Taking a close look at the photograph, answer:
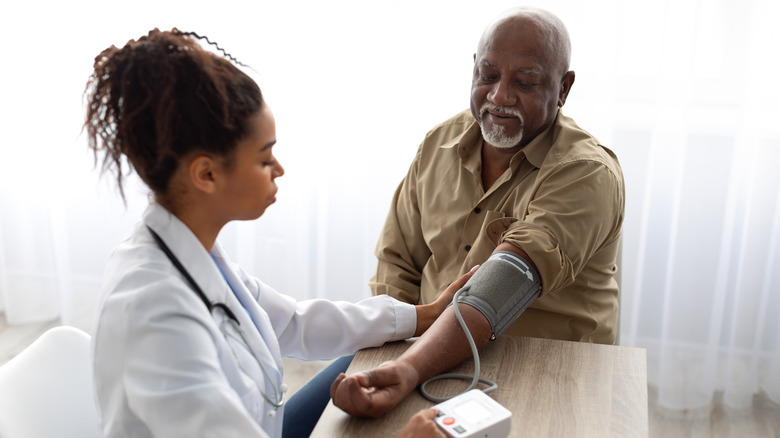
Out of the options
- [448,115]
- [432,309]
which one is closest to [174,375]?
[432,309]

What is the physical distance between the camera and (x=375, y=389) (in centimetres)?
114

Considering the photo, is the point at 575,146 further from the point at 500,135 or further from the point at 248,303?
the point at 248,303

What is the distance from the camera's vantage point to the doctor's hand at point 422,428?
0.98m

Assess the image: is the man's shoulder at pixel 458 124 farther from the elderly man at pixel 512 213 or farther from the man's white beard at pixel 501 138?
the man's white beard at pixel 501 138

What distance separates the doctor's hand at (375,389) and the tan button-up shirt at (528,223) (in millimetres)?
375

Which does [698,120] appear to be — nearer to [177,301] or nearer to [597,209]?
[597,209]

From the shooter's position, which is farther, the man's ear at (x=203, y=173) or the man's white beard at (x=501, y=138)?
the man's white beard at (x=501, y=138)

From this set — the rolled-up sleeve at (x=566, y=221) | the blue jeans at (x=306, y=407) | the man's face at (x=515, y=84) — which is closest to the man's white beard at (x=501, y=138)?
the man's face at (x=515, y=84)

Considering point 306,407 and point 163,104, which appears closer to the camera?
point 163,104

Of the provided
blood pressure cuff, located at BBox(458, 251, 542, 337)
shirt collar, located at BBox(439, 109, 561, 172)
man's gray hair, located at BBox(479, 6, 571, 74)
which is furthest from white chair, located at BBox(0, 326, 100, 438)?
man's gray hair, located at BBox(479, 6, 571, 74)

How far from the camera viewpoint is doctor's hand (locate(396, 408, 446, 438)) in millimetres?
981

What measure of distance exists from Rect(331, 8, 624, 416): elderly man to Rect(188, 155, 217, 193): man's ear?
44cm

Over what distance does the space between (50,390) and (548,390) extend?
2.70 feet

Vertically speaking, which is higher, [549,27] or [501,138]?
[549,27]
